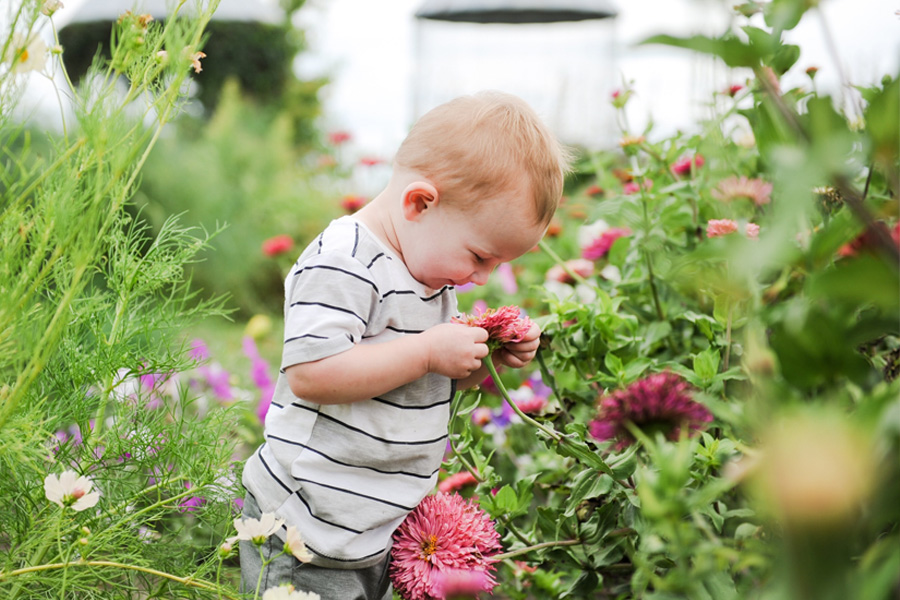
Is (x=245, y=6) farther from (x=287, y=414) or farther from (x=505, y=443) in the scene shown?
(x=287, y=414)

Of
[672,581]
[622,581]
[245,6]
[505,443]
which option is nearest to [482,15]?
[245,6]

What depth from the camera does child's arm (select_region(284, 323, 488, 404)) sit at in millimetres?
949

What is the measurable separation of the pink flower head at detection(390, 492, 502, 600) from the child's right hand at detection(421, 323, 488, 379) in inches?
9.2

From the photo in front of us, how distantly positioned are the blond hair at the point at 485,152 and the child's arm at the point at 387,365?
0.62 ft

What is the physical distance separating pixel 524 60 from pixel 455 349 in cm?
963

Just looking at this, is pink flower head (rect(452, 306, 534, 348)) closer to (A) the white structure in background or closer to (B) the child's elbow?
(B) the child's elbow

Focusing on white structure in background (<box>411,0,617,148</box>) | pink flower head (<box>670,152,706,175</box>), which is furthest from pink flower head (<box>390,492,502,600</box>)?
white structure in background (<box>411,0,617,148</box>)

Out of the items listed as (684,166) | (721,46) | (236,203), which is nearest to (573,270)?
(684,166)

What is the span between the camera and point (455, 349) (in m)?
0.97

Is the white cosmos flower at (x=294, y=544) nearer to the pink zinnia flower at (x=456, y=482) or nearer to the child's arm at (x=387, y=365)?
the child's arm at (x=387, y=365)

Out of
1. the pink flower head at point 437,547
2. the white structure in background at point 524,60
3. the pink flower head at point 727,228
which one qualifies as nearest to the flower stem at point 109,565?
the pink flower head at point 437,547

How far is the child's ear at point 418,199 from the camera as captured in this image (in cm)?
104

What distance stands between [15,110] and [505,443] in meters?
1.25

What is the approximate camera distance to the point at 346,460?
1.03 m
